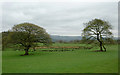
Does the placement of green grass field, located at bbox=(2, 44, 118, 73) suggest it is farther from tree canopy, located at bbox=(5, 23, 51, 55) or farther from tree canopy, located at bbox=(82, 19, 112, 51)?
tree canopy, located at bbox=(82, 19, 112, 51)

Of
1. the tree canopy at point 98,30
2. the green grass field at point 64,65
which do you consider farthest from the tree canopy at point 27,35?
the tree canopy at point 98,30

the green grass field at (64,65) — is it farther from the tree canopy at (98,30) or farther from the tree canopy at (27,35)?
the tree canopy at (98,30)

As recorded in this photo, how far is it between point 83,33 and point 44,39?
1267cm

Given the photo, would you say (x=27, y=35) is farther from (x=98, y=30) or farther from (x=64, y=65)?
(x=98, y=30)

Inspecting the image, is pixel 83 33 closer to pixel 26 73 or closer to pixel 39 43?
pixel 39 43

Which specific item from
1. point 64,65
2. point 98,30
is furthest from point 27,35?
A: point 98,30

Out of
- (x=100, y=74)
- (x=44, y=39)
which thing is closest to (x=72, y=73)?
(x=100, y=74)

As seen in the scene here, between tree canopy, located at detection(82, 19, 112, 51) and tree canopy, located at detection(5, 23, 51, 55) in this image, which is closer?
tree canopy, located at detection(5, 23, 51, 55)

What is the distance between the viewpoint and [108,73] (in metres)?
9.88

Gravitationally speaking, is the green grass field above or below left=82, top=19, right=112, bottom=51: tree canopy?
below

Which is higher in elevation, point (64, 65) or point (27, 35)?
point (27, 35)

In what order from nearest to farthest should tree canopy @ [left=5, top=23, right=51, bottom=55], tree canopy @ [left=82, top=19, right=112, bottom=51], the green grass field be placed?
the green grass field → tree canopy @ [left=5, top=23, right=51, bottom=55] → tree canopy @ [left=82, top=19, right=112, bottom=51]

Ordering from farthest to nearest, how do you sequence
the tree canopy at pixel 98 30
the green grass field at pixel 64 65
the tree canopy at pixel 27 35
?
1. the tree canopy at pixel 98 30
2. the tree canopy at pixel 27 35
3. the green grass field at pixel 64 65

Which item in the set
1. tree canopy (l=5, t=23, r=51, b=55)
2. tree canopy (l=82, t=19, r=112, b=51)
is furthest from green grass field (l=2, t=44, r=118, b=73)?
tree canopy (l=82, t=19, r=112, b=51)
